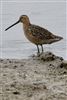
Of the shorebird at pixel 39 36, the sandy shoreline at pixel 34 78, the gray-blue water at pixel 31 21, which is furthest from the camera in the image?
the gray-blue water at pixel 31 21

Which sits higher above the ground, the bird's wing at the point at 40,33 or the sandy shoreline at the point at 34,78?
the bird's wing at the point at 40,33

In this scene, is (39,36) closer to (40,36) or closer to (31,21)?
(40,36)

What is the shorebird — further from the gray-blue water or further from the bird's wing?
the gray-blue water

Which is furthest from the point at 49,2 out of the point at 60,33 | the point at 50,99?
the point at 50,99

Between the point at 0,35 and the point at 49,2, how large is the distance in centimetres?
478

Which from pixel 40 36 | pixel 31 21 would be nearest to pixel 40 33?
pixel 40 36

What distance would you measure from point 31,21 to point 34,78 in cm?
618

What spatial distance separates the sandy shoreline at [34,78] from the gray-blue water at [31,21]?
125 centimetres

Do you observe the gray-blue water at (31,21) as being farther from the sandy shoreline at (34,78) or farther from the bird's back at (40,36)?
the sandy shoreline at (34,78)

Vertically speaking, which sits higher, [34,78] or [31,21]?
[31,21]

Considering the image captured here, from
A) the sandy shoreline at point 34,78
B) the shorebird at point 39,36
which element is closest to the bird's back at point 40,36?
the shorebird at point 39,36

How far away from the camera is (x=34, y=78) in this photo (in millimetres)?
7914

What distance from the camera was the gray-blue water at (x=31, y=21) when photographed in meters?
11.3

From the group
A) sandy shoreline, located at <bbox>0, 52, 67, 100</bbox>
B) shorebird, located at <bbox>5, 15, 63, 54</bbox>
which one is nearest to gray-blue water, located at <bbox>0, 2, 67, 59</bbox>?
shorebird, located at <bbox>5, 15, 63, 54</bbox>
